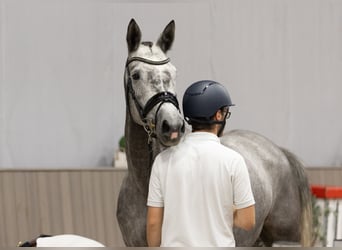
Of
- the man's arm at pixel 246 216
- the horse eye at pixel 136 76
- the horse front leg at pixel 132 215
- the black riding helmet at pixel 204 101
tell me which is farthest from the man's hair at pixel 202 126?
the horse front leg at pixel 132 215

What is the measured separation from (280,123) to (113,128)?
128cm

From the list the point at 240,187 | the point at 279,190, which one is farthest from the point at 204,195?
the point at 279,190

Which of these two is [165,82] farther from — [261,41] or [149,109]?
[261,41]

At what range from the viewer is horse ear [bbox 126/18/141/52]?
11.5 feet

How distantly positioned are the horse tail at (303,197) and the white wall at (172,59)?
Result: 1.82 m

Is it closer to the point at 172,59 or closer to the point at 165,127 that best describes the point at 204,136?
the point at 165,127

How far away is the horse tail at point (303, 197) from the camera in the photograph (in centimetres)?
436

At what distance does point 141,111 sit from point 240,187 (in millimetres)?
661

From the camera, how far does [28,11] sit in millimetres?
6242

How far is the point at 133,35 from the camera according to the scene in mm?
3520

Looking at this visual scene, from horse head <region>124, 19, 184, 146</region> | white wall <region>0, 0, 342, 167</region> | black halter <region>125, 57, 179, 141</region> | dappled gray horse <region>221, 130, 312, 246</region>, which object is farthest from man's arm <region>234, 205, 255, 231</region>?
white wall <region>0, 0, 342, 167</region>

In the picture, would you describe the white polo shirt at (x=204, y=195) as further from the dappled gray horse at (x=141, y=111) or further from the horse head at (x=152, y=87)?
the dappled gray horse at (x=141, y=111)

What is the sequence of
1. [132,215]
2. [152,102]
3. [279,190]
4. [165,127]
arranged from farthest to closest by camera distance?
[279,190]
[132,215]
[152,102]
[165,127]

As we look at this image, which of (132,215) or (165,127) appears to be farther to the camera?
(132,215)
